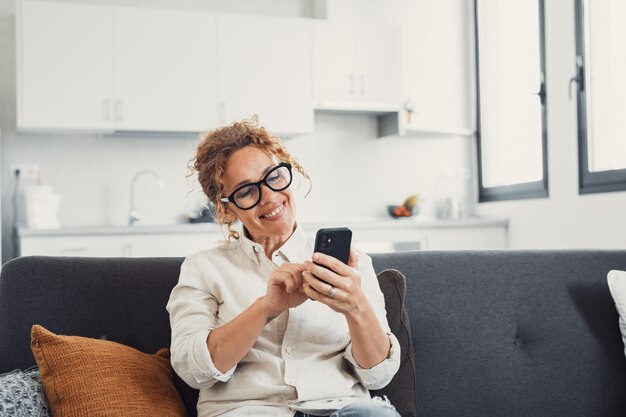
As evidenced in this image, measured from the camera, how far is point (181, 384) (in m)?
1.69

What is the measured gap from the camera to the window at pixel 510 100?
4.63 metres

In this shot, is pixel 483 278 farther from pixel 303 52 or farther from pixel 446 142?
pixel 446 142

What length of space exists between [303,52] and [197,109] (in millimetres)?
808

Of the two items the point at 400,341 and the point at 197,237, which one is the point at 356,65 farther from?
the point at 400,341

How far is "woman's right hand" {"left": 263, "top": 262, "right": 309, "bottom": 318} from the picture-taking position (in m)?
1.37

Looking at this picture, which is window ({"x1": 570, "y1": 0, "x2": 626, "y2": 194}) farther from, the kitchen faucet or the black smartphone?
the black smartphone

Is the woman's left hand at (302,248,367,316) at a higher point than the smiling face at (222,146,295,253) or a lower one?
lower

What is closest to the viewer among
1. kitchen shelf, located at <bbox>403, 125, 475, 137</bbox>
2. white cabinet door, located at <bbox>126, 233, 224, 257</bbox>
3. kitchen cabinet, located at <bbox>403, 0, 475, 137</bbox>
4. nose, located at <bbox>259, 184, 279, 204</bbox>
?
nose, located at <bbox>259, 184, 279, 204</bbox>

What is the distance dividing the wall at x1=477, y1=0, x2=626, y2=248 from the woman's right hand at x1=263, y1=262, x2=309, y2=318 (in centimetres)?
296

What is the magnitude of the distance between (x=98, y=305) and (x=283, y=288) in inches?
24.1

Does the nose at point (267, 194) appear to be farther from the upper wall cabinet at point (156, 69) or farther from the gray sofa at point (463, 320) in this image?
the upper wall cabinet at point (156, 69)

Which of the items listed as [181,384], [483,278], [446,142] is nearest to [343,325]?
[181,384]

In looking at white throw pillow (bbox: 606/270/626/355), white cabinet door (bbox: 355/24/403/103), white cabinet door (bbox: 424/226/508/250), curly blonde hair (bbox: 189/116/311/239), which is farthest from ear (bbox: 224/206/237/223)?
white cabinet door (bbox: 355/24/403/103)

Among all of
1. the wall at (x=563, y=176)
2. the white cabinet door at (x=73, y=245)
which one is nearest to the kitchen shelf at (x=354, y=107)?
the wall at (x=563, y=176)
